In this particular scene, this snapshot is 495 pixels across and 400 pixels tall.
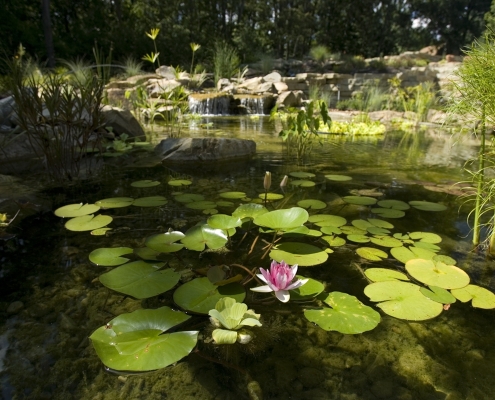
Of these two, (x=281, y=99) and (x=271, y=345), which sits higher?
(x=281, y=99)

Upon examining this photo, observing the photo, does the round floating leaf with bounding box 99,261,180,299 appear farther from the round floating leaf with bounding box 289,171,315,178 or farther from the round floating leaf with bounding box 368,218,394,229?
the round floating leaf with bounding box 289,171,315,178

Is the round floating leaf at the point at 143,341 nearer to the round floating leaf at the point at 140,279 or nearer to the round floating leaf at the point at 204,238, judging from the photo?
the round floating leaf at the point at 140,279

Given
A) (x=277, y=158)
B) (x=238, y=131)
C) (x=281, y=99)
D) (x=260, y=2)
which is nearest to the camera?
(x=277, y=158)

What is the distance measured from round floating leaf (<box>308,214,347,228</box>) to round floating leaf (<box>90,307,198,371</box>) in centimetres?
107

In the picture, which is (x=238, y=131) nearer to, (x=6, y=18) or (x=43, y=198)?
(x=43, y=198)

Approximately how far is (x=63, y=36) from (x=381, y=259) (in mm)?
17517

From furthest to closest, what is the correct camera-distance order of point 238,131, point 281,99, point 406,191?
point 281,99 < point 238,131 < point 406,191

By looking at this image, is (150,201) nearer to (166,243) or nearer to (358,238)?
(166,243)

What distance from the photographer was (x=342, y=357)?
3.34 feet

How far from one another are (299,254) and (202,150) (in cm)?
229

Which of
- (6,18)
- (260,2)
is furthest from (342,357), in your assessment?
(260,2)

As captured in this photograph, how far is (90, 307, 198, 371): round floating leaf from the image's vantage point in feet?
2.80

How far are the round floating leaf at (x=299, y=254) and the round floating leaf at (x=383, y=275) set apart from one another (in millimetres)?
194

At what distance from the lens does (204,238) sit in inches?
59.9
